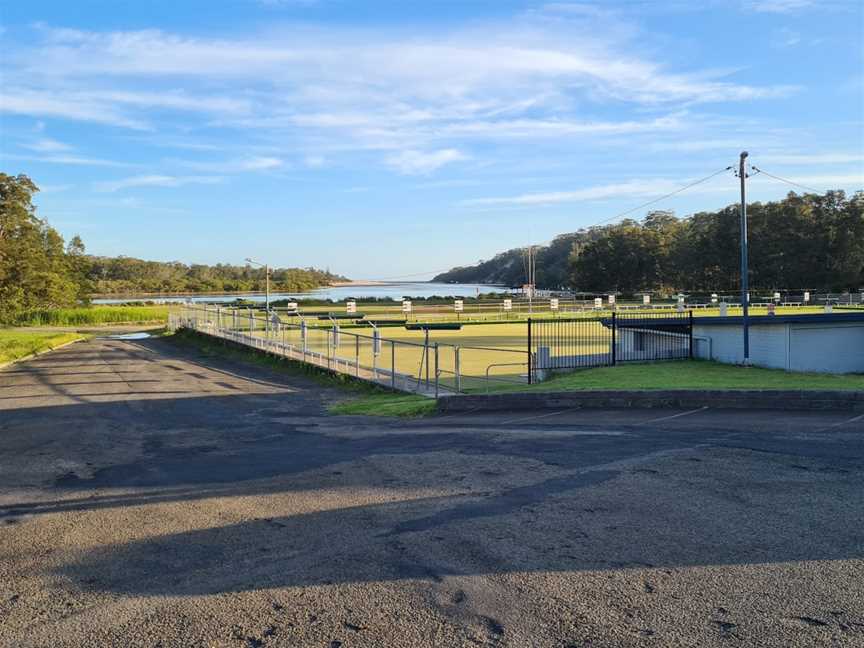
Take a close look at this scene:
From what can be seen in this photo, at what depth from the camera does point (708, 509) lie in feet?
21.7

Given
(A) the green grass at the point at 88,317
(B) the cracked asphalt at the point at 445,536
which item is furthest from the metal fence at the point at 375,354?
(A) the green grass at the point at 88,317

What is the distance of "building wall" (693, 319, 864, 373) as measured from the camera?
24344 mm

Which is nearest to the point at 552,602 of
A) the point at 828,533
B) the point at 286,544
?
the point at 286,544

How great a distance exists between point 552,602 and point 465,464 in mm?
4191

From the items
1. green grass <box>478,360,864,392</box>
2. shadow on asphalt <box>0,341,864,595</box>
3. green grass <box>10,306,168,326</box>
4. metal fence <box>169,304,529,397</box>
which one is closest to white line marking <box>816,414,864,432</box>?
shadow on asphalt <box>0,341,864,595</box>

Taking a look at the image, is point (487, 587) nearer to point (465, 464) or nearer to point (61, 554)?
point (61, 554)

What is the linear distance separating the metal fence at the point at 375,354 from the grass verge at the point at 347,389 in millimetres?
241

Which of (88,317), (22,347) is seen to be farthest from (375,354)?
(88,317)

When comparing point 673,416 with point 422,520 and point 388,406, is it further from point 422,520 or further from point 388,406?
point 422,520

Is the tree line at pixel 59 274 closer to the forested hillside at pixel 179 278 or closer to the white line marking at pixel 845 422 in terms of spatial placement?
the forested hillside at pixel 179 278

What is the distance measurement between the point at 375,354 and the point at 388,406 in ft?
15.9

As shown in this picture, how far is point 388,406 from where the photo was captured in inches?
597

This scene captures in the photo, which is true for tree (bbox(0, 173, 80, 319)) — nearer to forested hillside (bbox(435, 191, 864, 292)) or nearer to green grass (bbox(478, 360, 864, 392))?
green grass (bbox(478, 360, 864, 392))

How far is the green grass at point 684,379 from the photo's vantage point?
50.4 ft
